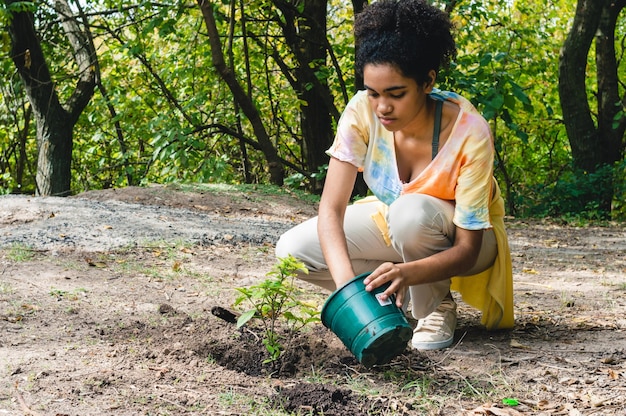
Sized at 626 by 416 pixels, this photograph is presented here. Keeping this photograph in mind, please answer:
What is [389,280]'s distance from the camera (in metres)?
2.24

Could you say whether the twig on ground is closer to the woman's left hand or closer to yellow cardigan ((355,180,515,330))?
the woman's left hand

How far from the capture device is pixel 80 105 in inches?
399

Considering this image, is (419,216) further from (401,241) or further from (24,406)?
(24,406)

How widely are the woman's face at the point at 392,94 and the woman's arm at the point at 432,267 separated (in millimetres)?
459

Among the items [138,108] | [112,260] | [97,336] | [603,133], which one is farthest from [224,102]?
[97,336]

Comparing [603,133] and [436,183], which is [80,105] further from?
[436,183]

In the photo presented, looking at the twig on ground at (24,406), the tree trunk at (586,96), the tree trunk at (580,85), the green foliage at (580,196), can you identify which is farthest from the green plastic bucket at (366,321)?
the tree trunk at (580,85)

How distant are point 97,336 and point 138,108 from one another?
941 cm

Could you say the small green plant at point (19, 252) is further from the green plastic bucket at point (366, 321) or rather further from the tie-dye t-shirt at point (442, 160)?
the green plastic bucket at point (366, 321)

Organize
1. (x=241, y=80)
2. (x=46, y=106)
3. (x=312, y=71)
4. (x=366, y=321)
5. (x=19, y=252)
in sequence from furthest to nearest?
(x=241, y=80), (x=46, y=106), (x=312, y=71), (x=19, y=252), (x=366, y=321)

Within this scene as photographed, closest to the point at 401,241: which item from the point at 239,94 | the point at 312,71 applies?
the point at 239,94

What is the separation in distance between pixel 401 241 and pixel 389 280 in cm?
52

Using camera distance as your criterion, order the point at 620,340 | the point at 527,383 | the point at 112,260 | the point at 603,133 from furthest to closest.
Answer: the point at 603,133 < the point at 112,260 < the point at 620,340 < the point at 527,383

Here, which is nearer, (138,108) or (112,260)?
(112,260)
